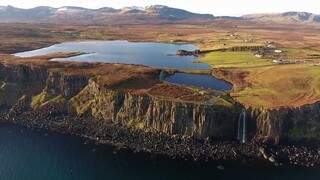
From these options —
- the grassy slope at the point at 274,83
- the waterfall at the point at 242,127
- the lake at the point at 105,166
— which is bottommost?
the lake at the point at 105,166

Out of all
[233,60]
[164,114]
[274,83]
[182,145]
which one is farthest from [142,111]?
[233,60]

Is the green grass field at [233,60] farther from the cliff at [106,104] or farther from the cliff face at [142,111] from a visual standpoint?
the cliff face at [142,111]

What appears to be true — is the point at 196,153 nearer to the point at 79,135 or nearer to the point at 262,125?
the point at 262,125

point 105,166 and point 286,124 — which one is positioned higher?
point 286,124

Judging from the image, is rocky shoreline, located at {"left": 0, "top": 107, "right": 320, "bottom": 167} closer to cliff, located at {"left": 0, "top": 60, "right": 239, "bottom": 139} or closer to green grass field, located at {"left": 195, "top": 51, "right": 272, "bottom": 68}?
cliff, located at {"left": 0, "top": 60, "right": 239, "bottom": 139}

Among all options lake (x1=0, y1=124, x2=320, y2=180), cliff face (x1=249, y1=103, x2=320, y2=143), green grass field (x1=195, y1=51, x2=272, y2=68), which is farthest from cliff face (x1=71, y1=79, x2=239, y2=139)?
green grass field (x1=195, y1=51, x2=272, y2=68)

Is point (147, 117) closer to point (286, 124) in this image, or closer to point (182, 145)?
point (182, 145)

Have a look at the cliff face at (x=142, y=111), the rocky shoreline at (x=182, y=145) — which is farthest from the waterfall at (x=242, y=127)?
the rocky shoreline at (x=182, y=145)
